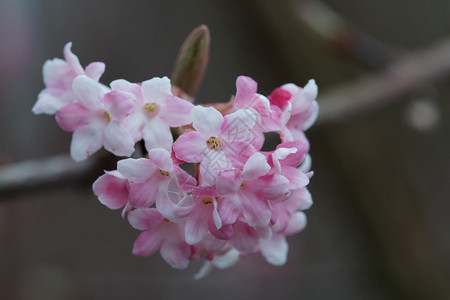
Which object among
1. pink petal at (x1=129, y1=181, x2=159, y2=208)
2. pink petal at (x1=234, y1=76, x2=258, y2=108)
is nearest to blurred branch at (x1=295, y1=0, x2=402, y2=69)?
pink petal at (x1=234, y1=76, x2=258, y2=108)

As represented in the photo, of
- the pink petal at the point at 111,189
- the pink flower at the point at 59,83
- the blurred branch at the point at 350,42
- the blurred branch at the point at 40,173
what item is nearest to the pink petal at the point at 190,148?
the pink petal at the point at 111,189

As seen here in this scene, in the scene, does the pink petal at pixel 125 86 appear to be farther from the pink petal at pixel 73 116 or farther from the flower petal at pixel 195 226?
the flower petal at pixel 195 226

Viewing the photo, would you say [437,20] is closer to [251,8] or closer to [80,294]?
[251,8]

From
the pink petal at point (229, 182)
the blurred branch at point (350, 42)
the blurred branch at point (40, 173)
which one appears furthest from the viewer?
the blurred branch at point (350, 42)

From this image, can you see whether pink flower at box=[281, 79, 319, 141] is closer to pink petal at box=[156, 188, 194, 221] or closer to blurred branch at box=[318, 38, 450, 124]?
pink petal at box=[156, 188, 194, 221]

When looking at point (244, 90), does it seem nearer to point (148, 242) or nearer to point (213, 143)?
point (213, 143)

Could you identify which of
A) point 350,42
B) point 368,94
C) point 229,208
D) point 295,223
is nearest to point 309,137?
point 350,42

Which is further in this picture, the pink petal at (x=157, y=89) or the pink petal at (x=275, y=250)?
the pink petal at (x=275, y=250)
